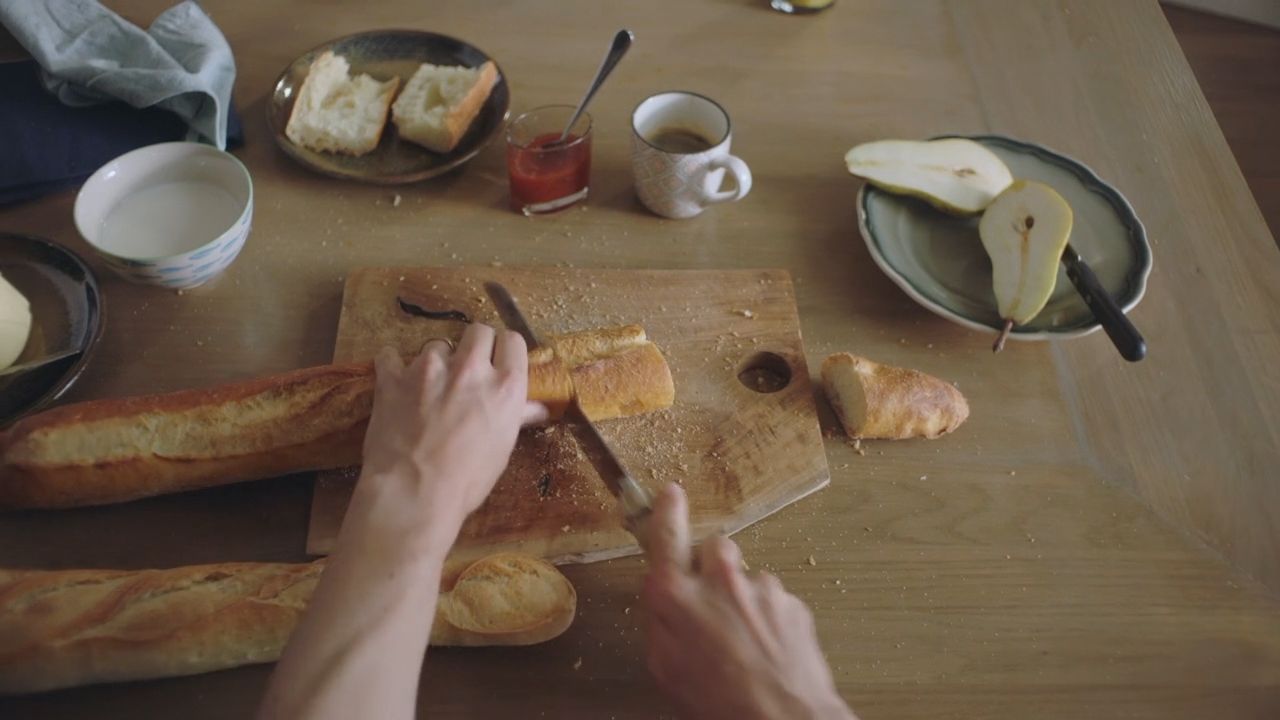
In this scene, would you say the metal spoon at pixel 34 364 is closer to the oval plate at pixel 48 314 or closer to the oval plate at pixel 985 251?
the oval plate at pixel 48 314

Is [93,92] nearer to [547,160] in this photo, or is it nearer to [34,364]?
[34,364]

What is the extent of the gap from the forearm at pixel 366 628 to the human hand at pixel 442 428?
0.02m

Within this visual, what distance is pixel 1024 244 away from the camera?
121 centimetres

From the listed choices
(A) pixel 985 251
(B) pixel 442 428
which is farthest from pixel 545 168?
(A) pixel 985 251

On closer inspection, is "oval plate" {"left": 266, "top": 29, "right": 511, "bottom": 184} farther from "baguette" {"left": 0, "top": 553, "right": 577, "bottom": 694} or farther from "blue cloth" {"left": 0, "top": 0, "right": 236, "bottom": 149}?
"baguette" {"left": 0, "top": 553, "right": 577, "bottom": 694}

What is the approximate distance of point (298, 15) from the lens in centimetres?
165

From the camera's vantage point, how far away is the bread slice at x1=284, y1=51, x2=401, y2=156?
137 cm

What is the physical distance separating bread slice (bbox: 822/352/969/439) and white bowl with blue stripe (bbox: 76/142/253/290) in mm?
833

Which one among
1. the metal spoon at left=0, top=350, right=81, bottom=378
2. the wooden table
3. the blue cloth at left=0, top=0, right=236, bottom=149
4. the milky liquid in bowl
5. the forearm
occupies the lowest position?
the wooden table

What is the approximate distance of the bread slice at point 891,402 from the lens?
3.56 ft

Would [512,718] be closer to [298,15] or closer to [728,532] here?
[728,532]

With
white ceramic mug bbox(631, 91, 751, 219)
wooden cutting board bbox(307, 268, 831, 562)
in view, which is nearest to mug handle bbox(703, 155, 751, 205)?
white ceramic mug bbox(631, 91, 751, 219)

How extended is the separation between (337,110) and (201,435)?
650 mm

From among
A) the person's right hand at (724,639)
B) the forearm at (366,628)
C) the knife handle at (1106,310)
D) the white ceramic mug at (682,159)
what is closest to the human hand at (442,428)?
the forearm at (366,628)
